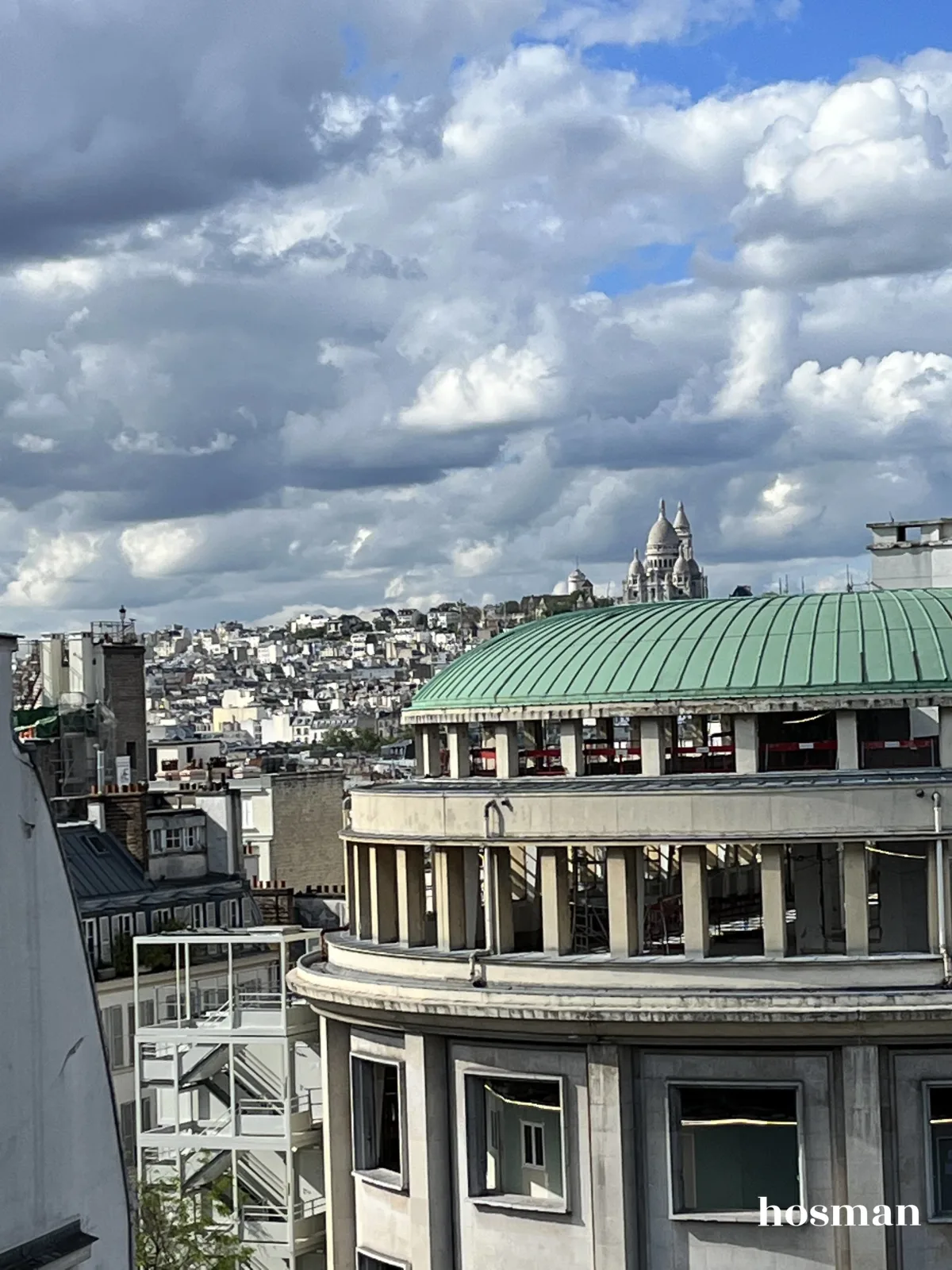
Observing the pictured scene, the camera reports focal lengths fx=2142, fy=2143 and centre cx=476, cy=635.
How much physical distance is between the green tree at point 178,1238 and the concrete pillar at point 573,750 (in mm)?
12235

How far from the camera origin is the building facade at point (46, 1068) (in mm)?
19641

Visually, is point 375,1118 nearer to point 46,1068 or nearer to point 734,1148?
point 734,1148

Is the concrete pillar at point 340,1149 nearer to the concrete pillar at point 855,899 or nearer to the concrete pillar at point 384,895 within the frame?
the concrete pillar at point 384,895

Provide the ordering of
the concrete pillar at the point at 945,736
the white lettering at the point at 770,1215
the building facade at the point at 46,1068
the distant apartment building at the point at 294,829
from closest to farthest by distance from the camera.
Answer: the building facade at the point at 46,1068 < the white lettering at the point at 770,1215 < the concrete pillar at the point at 945,736 < the distant apartment building at the point at 294,829

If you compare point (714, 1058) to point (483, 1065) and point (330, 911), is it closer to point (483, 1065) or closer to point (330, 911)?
point (483, 1065)

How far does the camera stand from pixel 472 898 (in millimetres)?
44281

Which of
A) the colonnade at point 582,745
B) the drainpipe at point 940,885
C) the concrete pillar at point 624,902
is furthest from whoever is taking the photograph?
the colonnade at point 582,745

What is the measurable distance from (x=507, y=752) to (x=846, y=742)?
7516 mm

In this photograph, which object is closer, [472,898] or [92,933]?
[472,898]

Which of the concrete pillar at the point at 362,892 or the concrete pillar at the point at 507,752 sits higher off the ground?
the concrete pillar at the point at 507,752

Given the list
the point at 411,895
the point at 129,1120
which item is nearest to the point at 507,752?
the point at 411,895

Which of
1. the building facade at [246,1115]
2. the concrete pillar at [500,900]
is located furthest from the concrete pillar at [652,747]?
the building facade at [246,1115]

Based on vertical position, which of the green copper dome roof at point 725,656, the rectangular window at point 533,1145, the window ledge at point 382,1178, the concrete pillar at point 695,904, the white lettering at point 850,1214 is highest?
the green copper dome roof at point 725,656

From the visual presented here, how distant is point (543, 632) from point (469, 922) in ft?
27.4
